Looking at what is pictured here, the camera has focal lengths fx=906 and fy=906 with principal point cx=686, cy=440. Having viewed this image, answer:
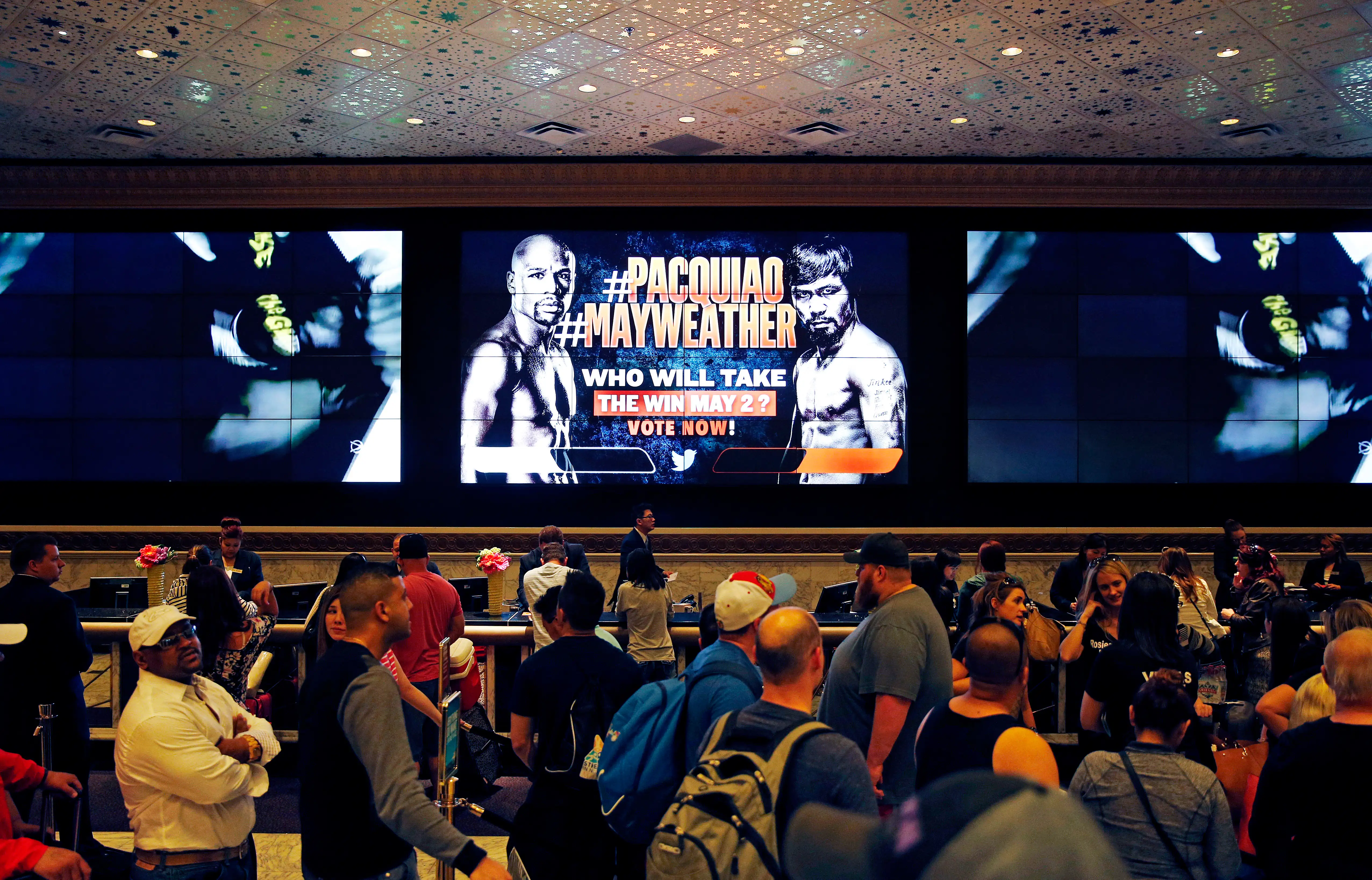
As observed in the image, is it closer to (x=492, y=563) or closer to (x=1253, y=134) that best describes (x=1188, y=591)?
(x=492, y=563)

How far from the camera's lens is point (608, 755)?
2543 millimetres

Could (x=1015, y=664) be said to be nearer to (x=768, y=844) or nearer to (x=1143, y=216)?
(x=768, y=844)

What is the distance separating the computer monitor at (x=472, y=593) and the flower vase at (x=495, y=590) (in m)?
0.30

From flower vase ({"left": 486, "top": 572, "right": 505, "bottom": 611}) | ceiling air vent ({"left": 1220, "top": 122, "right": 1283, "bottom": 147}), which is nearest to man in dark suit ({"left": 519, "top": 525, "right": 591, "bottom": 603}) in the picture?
flower vase ({"left": 486, "top": 572, "right": 505, "bottom": 611})

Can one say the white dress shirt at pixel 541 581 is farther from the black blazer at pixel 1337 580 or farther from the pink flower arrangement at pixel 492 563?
the black blazer at pixel 1337 580

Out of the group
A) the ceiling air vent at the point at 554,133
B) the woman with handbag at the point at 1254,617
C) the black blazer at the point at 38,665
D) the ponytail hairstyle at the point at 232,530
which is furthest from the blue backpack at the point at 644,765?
the ceiling air vent at the point at 554,133

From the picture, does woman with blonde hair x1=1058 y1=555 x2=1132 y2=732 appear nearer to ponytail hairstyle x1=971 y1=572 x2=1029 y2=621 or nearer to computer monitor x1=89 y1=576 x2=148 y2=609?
ponytail hairstyle x1=971 y1=572 x2=1029 y2=621

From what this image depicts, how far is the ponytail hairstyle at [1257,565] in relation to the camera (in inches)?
278

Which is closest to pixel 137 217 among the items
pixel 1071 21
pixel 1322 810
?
pixel 1071 21

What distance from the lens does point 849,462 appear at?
9.70m

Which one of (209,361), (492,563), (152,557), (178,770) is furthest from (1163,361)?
(209,361)

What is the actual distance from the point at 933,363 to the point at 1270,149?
406 centimetres

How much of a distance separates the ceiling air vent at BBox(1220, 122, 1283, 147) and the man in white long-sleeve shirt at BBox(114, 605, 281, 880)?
32.4 feet

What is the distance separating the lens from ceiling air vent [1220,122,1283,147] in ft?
28.7
